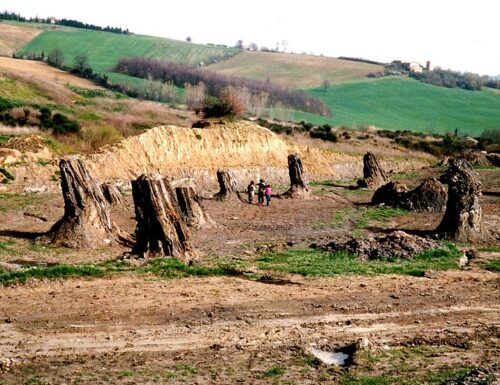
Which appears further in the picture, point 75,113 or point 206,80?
point 206,80

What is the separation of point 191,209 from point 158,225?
829 centimetres

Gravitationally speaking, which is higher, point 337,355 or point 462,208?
point 462,208

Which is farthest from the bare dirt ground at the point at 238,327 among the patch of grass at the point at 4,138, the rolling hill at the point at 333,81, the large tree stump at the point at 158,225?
the rolling hill at the point at 333,81

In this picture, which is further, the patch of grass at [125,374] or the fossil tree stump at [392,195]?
the fossil tree stump at [392,195]

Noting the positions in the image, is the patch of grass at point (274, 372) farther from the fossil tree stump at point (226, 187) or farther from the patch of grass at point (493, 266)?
the fossil tree stump at point (226, 187)

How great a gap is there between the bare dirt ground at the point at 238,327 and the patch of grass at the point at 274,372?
0.06 m

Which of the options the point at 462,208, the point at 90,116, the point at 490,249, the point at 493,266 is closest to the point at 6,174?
the point at 90,116

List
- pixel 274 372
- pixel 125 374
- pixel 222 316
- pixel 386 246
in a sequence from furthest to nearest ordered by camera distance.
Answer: pixel 386 246, pixel 222 316, pixel 274 372, pixel 125 374

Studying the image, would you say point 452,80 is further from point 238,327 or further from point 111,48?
point 238,327

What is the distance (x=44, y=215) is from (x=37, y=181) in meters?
8.76

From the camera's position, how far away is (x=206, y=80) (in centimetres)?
12862

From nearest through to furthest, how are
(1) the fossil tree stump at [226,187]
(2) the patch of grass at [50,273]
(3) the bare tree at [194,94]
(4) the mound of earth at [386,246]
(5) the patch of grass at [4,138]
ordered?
(2) the patch of grass at [50,273] → (4) the mound of earth at [386,246] → (1) the fossil tree stump at [226,187] → (5) the patch of grass at [4,138] → (3) the bare tree at [194,94]

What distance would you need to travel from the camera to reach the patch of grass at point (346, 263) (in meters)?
23.7

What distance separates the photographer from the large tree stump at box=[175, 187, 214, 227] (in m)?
33.2
